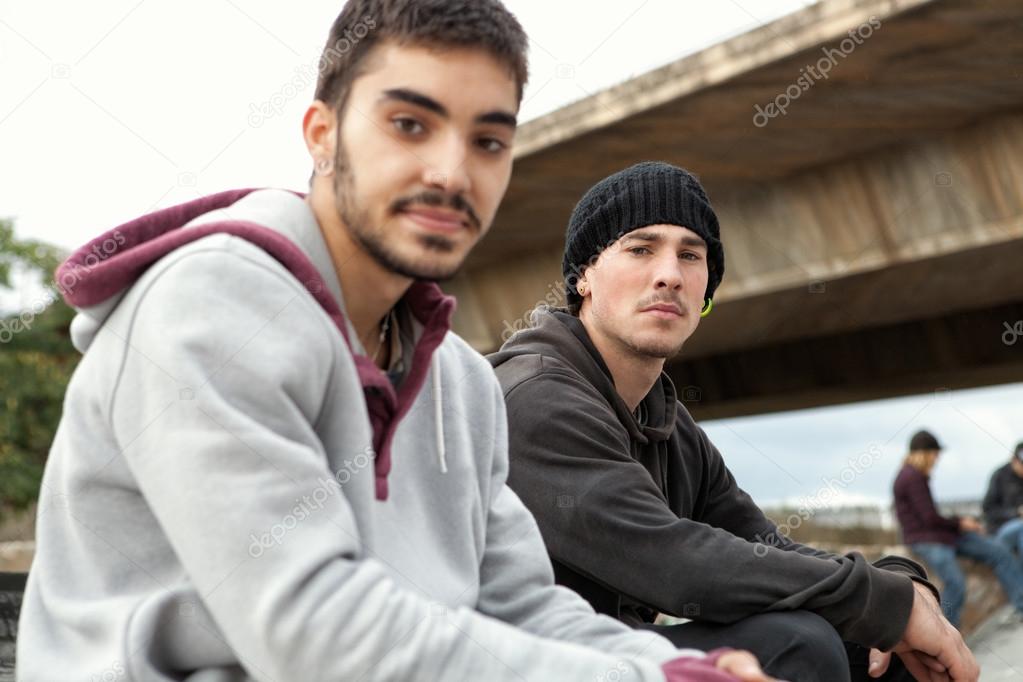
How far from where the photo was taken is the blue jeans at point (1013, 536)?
9.38m

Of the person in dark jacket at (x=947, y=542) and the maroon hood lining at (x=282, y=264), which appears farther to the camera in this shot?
the person in dark jacket at (x=947, y=542)

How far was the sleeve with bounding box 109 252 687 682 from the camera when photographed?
1586 mm

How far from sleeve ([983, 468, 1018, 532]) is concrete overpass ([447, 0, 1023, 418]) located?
135 cm

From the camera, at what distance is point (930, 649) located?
120 inches

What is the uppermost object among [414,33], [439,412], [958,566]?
[958,566]

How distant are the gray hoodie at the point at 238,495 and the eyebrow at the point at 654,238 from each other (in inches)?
63.6

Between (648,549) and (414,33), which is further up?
(414,33)

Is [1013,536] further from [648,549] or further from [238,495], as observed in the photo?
[238,495]

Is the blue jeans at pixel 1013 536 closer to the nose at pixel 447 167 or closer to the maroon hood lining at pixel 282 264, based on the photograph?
the maroon hood lining at pixel 282 264

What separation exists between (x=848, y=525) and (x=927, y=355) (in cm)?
174

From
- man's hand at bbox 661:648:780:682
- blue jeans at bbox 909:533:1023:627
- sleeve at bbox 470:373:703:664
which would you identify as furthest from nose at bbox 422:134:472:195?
blue jeans at bbox 909:533:1023:627

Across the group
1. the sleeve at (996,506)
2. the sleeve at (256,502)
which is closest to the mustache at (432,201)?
the sleeve at (256,502)

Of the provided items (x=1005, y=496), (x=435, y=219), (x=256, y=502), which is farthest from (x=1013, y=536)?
(x=256, y=502)

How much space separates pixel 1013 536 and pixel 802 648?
7.58 meters
